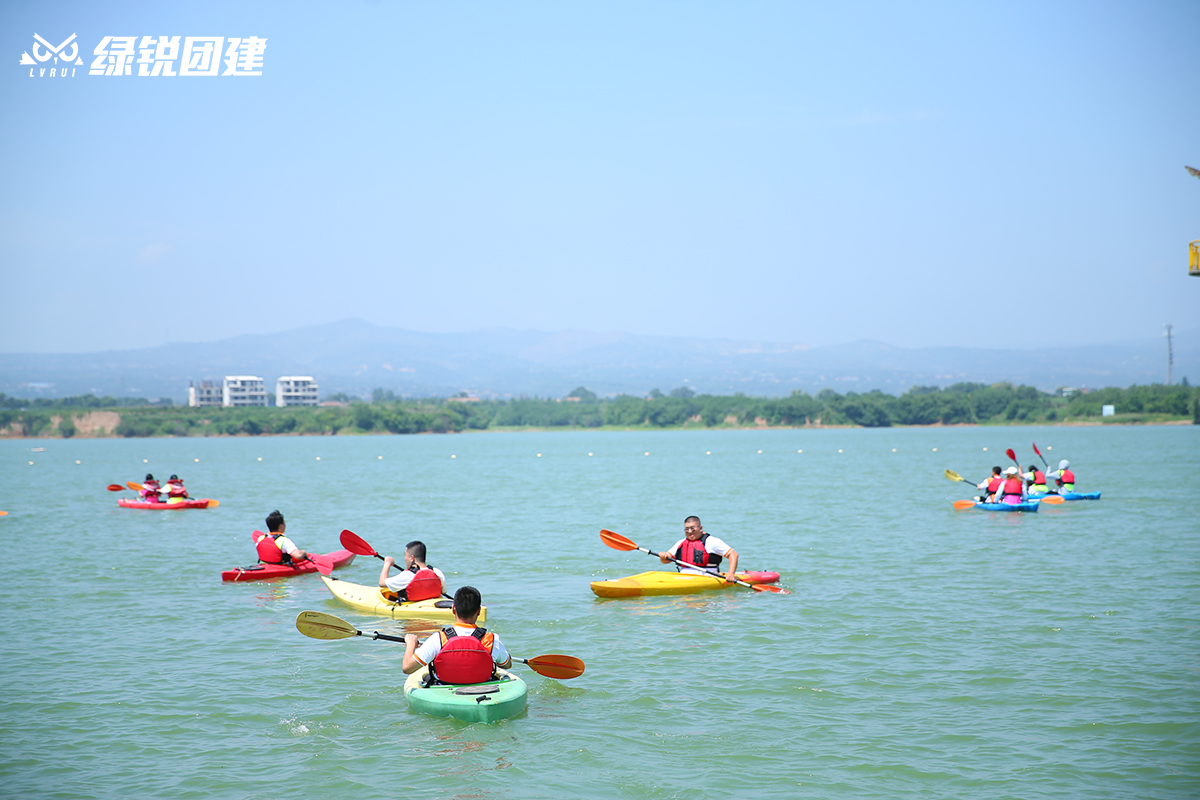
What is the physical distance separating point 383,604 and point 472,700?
216 inches

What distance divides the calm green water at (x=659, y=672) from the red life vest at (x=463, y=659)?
1.48 ft

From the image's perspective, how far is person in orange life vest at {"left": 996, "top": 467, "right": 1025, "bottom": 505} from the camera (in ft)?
86.7

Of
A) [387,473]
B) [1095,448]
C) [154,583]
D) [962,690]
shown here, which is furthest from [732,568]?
[1095,448]

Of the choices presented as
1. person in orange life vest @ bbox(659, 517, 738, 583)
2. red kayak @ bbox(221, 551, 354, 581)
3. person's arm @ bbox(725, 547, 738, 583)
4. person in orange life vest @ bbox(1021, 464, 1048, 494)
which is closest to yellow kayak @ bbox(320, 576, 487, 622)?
red kayak @ bbox(221, 551, 354, 581)

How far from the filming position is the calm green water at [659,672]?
809 centimetres

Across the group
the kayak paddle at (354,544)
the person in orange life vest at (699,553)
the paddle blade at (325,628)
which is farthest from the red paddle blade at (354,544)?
the person in orange life vest at (699,553)

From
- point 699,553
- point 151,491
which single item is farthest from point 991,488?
point 151,491

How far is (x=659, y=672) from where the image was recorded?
1108 centimetres

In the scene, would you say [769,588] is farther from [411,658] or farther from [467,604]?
[467,604]

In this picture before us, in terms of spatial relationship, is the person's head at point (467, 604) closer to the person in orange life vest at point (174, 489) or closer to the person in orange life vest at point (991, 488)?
the person in orange life vest at point (991, 488)

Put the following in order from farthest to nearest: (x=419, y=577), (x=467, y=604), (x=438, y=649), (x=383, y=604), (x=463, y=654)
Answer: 1. (x=383, y=604)
2. (x=419, y=577)
3. (x=438, y=649)
4. (x=463, y=654)
5. (x=467, y=604)

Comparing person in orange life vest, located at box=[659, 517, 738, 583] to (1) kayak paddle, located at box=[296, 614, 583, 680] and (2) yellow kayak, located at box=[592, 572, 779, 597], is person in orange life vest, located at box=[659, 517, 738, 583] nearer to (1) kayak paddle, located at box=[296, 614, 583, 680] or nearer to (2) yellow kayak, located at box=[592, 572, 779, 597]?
(2) yellow kayak, located at box=[592, 572, 779, 597]

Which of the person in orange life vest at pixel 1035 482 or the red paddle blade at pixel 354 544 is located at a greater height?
the red paddle blade at pixel 354 544

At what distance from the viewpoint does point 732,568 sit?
15.2 m
